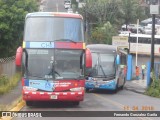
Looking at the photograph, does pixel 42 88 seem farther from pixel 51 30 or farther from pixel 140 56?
pixel 140 56

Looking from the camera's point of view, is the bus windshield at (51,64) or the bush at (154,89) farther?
the bush at (154,89)

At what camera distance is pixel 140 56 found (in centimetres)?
6600

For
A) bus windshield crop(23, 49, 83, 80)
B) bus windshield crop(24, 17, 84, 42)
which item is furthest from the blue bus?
bus windshield crop(23, 49, 83, 80)

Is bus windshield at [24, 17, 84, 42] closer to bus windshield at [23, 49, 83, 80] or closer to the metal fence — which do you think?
A: bus windshield at [23, 49, 83, 80]

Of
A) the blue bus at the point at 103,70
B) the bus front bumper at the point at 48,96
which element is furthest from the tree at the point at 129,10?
the bus front bumper at the point at 48,96

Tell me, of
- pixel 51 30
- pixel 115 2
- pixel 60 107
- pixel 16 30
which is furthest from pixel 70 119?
pixel 115 2

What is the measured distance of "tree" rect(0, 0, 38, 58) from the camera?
105 feet

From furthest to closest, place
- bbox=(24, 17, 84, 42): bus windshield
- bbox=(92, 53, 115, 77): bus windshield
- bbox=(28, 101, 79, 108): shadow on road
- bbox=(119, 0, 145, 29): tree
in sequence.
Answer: bbox=(119, 0, 145, 29): tree, bbox=(92, 53, 115, 77): bus windshield, bbox=(28, 101, 79, 108): shadow on road, bbox=(24, 17, 84, 42): bus windshield

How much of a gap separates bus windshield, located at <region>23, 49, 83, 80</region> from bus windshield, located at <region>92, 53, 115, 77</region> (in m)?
10.8

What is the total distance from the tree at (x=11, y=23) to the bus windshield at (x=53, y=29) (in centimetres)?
1185

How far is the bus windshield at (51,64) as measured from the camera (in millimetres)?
18516

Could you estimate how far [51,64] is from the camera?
731 inches

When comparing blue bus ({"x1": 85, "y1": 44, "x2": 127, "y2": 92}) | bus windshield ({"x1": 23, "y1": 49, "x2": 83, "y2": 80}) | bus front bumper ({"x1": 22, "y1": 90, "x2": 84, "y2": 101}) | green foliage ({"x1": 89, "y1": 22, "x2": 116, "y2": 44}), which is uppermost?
bus windshield ({"x1": 23, "y1": 49, "x2": 83, "y2": 80})

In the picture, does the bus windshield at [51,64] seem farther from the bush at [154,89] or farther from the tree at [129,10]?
the tree at [129,10]
